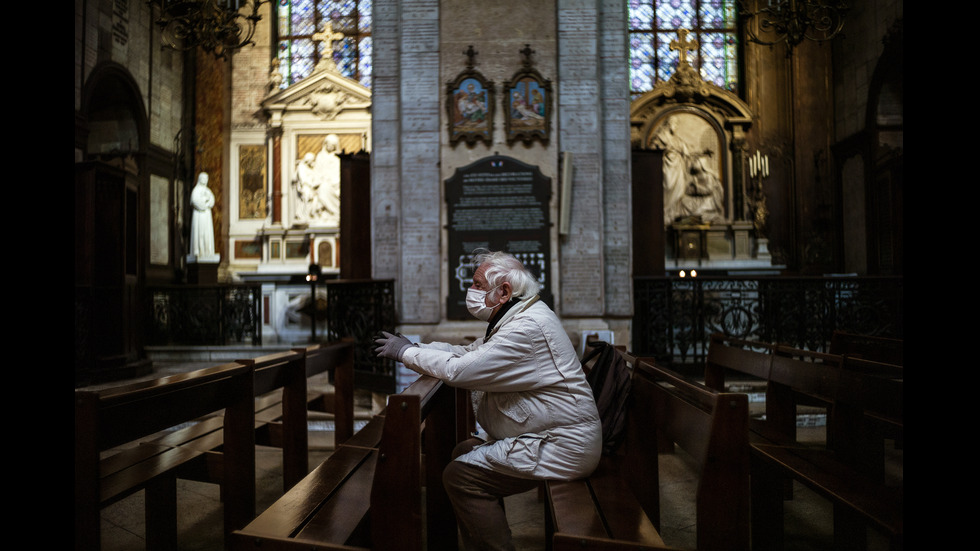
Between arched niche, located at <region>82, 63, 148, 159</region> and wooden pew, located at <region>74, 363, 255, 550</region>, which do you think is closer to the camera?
wooden pew, located at <region>74, 363, 255, 550</region>

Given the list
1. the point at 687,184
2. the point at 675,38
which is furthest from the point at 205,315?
the point at 675,38

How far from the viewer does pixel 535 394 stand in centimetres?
263

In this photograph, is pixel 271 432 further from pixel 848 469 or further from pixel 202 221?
pixel 202 221

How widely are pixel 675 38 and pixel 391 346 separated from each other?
1468cm

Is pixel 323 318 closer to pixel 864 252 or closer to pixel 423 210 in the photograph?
pixel 423 210

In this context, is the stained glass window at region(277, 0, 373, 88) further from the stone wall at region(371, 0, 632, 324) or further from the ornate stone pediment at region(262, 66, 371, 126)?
the stone wall at region(371, 0, 632, 324)

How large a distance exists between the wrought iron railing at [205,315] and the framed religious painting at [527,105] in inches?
252

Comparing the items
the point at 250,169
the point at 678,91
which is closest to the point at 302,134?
the point at 250,169

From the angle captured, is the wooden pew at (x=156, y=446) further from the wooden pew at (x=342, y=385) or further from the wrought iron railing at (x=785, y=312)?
the wrought iron railing at (x=785, y=312)

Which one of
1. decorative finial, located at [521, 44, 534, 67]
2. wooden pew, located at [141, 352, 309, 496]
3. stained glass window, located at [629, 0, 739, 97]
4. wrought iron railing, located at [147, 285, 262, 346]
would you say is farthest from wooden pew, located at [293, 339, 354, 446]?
stained glass window, located at [629, 0, 739, 97]

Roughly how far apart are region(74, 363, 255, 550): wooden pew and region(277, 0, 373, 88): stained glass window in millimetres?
13658

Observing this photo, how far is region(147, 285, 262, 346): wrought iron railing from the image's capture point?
10844 millimetres

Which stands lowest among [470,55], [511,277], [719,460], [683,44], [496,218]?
[719,460]

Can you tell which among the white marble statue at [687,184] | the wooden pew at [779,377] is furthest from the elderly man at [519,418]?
the white marble statue at [687,184]
